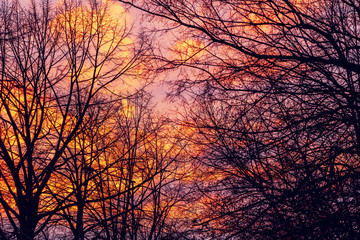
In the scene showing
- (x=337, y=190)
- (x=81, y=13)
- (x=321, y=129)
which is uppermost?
(x=81, y=13)

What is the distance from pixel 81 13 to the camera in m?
10.2

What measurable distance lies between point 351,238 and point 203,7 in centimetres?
426

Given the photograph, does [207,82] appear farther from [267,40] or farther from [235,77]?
[267,40]

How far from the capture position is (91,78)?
32.8 feet

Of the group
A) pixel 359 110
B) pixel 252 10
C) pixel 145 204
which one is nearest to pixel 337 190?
pixel 359 110

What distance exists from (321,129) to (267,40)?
164cm

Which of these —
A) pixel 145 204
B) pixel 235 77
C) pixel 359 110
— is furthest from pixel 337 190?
pixel 145 204

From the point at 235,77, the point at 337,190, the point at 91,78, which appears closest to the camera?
the point at 337,190

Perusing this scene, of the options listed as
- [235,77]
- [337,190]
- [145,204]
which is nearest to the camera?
[337,190]

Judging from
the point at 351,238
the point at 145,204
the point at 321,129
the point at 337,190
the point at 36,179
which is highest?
the point at 145,204

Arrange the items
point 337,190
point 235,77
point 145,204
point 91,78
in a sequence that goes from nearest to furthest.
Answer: point 337,190 → point 235,77 → point 91,78 → point 145,204

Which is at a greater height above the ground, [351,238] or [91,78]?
[91,78]

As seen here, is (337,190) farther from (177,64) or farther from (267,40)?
(177,64)

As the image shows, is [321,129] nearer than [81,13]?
Yes
